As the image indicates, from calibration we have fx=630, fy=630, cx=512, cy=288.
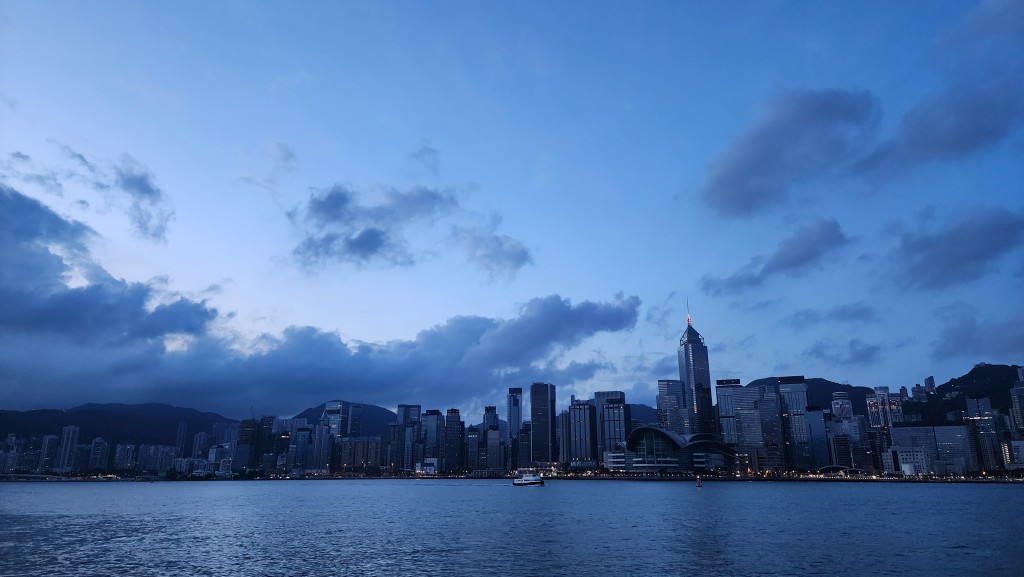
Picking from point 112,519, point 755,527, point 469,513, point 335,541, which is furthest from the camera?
point 469,513

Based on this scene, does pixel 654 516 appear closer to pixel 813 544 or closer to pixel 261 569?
pixel 813 544

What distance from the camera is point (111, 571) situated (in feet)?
162

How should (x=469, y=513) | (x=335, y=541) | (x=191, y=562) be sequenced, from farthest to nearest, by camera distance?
(x=469, y=513), (x=335, y=541), (x=191, y=562)

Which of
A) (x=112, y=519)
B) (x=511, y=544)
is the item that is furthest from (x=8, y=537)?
(x=511, y=544)

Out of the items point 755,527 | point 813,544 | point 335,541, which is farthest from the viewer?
point 755,527

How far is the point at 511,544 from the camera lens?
6588cm

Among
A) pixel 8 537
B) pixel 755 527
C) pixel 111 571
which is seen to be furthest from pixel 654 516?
pixel 8 537

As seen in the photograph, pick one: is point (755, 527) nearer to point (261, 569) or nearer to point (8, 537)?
point (261, 569)

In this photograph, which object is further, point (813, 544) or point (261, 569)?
point (813, 544)

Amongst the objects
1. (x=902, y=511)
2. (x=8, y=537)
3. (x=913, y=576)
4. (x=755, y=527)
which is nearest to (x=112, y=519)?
(x=8, y=537)

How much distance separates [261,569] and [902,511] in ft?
367

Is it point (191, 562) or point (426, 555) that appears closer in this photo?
point (191, 562)

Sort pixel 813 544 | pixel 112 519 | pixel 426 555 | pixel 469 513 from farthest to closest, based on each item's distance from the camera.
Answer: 1. pixel 469 513
2. pixel 112 519
3. pixel 813 544
4. pixel 426 555

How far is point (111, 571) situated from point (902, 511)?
121992 mm
